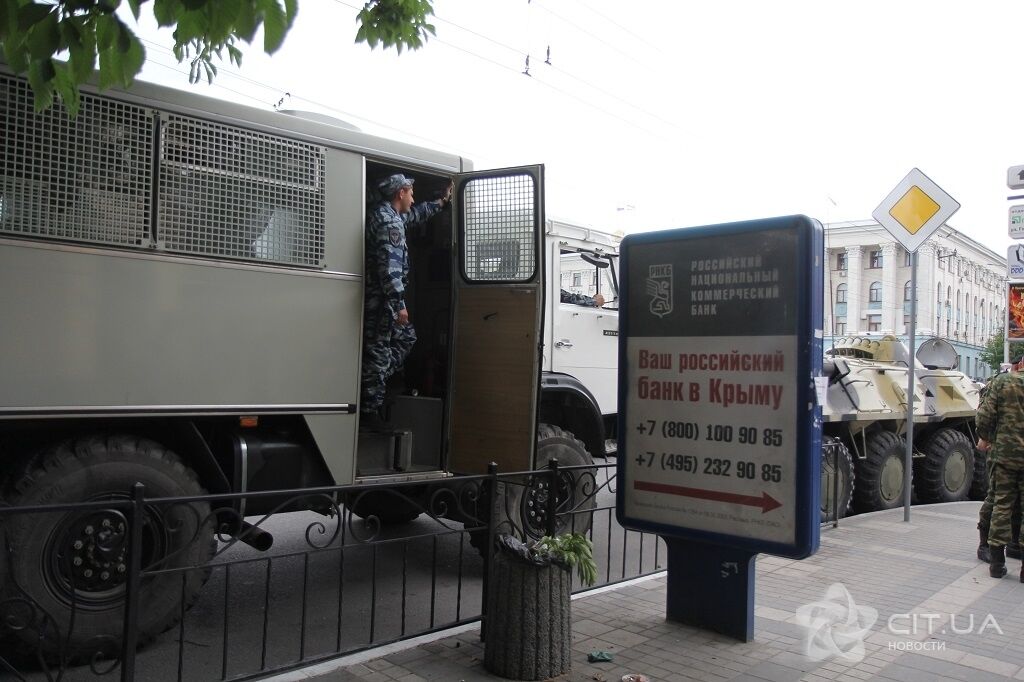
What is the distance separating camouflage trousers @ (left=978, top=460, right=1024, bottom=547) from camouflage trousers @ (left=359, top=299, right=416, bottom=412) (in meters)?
5.07

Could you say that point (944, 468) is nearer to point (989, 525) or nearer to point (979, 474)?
point (979, 474)

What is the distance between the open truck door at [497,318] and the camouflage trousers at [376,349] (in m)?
0.65

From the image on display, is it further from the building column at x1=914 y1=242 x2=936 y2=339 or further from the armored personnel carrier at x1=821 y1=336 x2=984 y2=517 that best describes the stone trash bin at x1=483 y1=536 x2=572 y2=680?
the building column at x1=914 y1=242 x2=936 y2=339

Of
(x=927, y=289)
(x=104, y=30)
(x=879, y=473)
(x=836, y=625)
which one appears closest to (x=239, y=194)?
(x=104, y=30)

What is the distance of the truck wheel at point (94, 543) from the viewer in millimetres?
4180

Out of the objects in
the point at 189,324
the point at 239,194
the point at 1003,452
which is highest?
the point at 239,194

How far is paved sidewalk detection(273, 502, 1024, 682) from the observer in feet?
14.6

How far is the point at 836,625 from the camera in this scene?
5.37 meters

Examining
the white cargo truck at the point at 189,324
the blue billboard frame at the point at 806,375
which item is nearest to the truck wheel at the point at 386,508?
the white cargo truck at the point at 189,324

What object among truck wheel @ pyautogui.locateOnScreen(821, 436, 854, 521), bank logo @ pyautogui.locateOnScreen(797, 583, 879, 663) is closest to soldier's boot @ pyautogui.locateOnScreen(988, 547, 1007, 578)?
bank logo @ pyautogui.locateOnScreen(797, 583, 879, 663)

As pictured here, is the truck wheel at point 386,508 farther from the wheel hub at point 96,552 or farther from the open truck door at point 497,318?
the wheel hub at point 96,552

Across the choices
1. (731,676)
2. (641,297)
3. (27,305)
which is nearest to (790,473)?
(731,676)

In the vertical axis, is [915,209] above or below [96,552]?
above

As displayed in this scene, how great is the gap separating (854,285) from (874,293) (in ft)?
4.93
